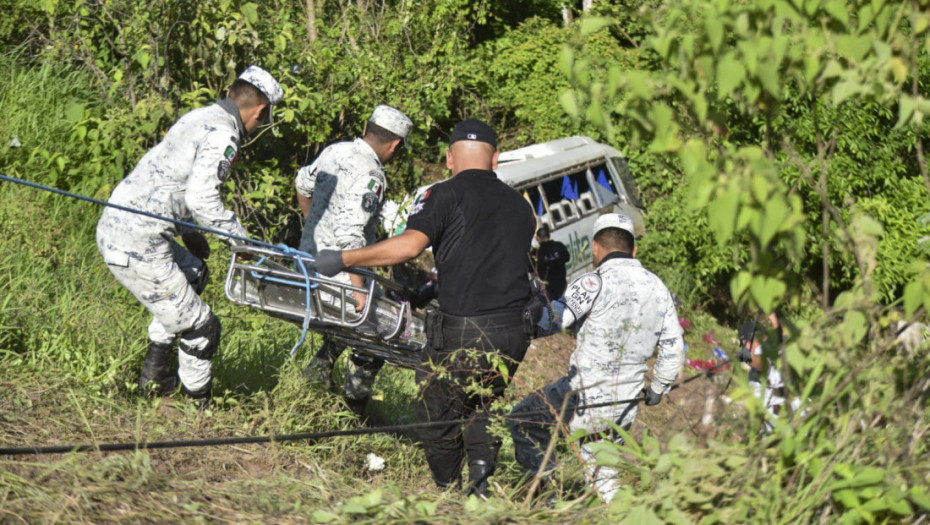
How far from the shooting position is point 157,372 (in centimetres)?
555

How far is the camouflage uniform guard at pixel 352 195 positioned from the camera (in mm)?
5598

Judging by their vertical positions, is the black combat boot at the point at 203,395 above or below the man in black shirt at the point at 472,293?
below

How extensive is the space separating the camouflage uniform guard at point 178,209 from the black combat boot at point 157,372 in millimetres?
106

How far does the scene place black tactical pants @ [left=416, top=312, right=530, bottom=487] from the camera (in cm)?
478

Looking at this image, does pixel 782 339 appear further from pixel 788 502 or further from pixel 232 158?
pixel 232 158

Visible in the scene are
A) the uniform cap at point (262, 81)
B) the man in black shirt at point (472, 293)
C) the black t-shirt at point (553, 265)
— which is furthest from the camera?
the black t-shirt at point (553, 265)

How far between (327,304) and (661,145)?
9.18 feet

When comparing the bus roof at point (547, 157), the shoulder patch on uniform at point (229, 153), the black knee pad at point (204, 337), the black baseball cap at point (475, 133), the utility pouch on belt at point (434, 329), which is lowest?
the bus roof at point (547, 157)

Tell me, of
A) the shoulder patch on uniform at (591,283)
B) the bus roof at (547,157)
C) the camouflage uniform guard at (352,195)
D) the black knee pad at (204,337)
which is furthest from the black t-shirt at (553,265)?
the black knee pad at (204,337)

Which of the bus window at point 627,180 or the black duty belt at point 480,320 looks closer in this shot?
the black duty belt at point 480,320

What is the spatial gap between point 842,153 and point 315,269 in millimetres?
8058

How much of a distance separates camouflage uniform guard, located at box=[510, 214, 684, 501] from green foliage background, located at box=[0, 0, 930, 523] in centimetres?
50

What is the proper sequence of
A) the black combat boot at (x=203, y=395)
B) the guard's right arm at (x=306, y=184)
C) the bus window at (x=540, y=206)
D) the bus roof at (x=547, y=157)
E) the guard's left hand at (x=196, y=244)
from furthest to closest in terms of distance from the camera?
the bus window at (x=540, y=206) < the bus roof at (x=547, y=157) < the guard's right arm at (x=306, y=184) < the guard's left hand at (x=196, y=244) < the black combat boot at (x=203, y=395)

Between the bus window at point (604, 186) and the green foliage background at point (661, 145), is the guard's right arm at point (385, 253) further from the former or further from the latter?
the bus window at point (604, 186)
